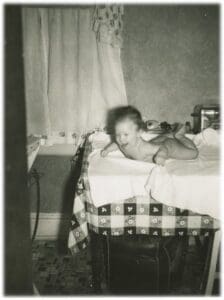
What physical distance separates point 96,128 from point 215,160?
881 mm

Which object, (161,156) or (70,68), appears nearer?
(161,156)

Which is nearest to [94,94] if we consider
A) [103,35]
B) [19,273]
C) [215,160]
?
[103,35]

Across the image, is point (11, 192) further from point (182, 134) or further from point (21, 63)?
point (182, 134)

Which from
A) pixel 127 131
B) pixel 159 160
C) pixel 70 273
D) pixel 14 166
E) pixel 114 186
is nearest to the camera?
pixel 14 166

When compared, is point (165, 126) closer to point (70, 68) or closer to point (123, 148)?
point (123, 148)

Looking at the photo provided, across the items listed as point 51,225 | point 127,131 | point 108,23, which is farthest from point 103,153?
point 51,225

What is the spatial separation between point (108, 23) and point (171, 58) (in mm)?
485

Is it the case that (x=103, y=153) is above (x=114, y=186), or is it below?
above

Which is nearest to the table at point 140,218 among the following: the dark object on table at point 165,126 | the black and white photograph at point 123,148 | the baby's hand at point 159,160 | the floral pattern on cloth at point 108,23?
the black and white photograph at point 123,148

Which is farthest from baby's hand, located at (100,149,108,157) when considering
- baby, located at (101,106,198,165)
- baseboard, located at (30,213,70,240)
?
baseboard, located at (30,213,70,240)

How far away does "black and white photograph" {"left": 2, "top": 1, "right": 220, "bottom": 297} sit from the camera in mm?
1315

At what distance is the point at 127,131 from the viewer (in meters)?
1.51

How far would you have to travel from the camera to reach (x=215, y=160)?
1481 mm

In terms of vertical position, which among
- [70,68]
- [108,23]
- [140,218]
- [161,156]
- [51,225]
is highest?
[108,23]
